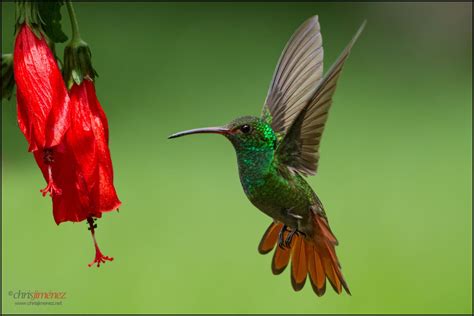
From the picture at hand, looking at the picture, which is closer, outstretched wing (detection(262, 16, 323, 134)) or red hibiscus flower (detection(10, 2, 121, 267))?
red hibiscus flower (detection(10, 2, 121, 267))

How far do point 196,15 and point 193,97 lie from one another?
64 cm

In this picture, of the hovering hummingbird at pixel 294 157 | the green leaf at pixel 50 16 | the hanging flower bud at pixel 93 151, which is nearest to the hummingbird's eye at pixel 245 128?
the hovering hummingbird at pixel 294 157

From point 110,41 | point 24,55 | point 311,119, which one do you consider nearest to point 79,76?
point 24,55

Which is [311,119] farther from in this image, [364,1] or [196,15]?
[364,1]

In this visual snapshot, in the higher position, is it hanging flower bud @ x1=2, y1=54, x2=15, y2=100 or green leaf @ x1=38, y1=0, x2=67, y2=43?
green leaf @ x1=38, y1=0, x2=67, y2=43

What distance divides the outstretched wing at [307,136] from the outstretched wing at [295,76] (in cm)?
3

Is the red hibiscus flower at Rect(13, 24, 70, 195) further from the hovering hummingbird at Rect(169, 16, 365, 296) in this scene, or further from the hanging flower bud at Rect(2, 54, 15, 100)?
the hovering hummingbird at Rect(169, 16, 365, 296)

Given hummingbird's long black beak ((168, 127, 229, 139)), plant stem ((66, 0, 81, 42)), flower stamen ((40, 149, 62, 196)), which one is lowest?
flower stamen ((40, 149, 62, 196))

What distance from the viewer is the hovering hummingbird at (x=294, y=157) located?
0.80 m

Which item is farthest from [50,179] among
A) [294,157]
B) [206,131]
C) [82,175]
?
[294,157]

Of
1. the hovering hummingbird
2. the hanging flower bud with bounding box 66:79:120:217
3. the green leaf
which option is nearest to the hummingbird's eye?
the hovering hummingbird

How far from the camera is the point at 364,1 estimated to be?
410 centimetres

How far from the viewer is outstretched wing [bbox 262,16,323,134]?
87 centimetres

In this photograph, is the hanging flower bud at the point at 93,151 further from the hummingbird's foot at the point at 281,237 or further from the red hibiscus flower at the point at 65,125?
the hummingbird's foot at the point at 281,237
